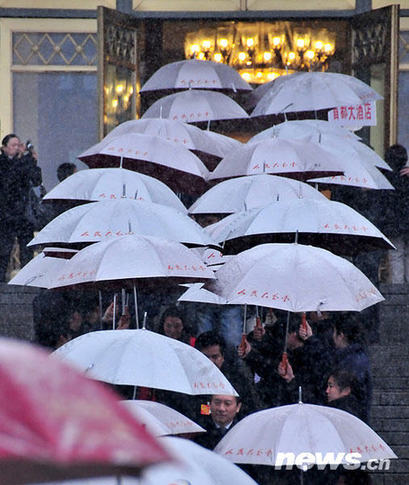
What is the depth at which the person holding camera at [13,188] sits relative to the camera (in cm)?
1254

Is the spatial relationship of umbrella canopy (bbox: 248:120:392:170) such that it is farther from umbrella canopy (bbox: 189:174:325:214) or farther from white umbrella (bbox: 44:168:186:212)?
white umbrella (bbox: 44:168:186:212)

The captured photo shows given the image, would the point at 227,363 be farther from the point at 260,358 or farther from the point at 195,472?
the point at 195,472

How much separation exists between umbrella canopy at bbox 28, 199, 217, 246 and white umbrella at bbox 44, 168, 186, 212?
1.94 ft

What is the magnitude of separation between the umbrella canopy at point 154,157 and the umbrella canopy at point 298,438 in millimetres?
4180

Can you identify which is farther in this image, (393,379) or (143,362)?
(393,379)

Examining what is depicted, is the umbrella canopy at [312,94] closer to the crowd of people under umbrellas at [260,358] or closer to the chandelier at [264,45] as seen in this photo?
the crowd of people under umbrellas at [260,358]

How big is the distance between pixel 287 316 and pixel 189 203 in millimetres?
3312

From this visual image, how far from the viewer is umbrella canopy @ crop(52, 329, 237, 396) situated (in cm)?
632

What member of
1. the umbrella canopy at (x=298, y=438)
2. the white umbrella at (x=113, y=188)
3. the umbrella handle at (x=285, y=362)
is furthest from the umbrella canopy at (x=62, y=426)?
the white umbrella at (x=113, y=188)

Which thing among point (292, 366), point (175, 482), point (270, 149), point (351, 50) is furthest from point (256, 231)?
point (351, 50)

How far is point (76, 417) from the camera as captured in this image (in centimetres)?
196

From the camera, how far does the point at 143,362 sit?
6445 millimetres

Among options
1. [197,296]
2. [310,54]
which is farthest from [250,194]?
[310,54]

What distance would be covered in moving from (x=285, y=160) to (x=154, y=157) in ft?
3.36
